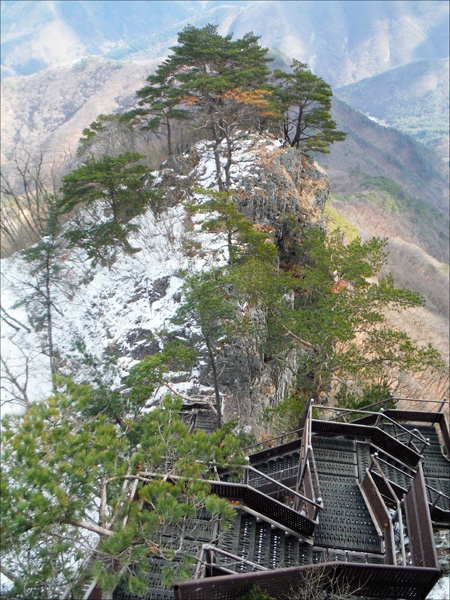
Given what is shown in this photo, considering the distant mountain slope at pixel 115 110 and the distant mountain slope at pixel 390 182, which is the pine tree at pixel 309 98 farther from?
the distant mountain slope at pixel 115 110

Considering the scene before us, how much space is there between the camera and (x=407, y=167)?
482 ft

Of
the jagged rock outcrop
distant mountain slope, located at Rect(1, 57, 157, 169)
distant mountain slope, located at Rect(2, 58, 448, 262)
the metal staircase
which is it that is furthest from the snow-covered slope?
distant mountain slope, located at Rect(1, 57, 157, 169)

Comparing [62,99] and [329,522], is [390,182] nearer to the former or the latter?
[329,522]

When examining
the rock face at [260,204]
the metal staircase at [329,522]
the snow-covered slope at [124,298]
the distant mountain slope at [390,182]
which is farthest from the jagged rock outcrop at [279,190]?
the distant mountain slope at [390,182]

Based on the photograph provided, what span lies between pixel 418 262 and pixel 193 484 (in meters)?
73.7

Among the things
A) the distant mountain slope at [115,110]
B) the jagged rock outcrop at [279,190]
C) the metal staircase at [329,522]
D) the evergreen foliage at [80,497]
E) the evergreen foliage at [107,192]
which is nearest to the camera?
the evergreen foliage at [80,497]

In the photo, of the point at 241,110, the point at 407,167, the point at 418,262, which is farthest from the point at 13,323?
the point at 407,167

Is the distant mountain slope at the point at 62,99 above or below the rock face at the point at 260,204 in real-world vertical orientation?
above

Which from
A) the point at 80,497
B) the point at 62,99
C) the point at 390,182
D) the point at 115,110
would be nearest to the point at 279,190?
the point at 80,497

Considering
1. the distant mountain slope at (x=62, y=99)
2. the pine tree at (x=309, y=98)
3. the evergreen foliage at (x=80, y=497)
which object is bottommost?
the evergreen foliage at (x=80, y=497)

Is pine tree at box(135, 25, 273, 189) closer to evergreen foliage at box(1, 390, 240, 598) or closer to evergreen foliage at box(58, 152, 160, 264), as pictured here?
evergreen foliage at box(58, 152, 160, 264)

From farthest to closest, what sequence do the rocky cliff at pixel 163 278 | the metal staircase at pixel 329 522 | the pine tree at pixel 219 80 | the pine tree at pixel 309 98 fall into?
the pine tree at pixel 309 98 → the pine tree at pixel 219 80 → the rocky cliff at pixel 163 278 → the metal staircase at pixel 329 522

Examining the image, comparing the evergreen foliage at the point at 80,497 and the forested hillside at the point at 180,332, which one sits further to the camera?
the forested hillside at the point at 180,332

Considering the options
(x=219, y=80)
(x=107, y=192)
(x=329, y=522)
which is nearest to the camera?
(x=329, y=522)
